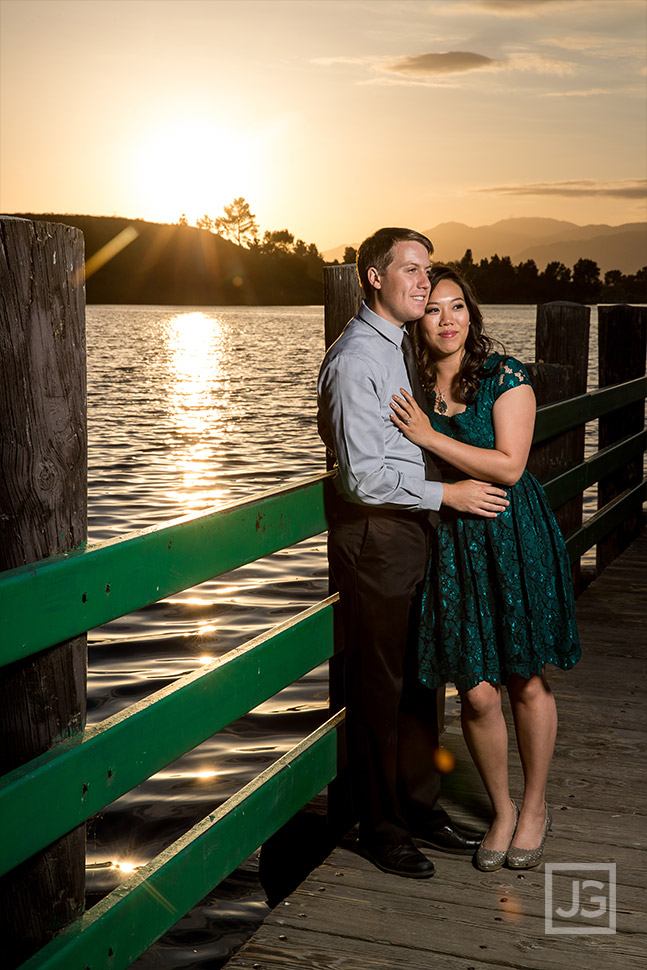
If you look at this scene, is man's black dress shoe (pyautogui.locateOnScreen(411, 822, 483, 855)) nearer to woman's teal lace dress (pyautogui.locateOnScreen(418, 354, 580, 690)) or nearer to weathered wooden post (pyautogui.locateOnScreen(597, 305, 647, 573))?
woman's teal lace dress (pyautogui.locateOnScreen(418, 354, 580, 690))

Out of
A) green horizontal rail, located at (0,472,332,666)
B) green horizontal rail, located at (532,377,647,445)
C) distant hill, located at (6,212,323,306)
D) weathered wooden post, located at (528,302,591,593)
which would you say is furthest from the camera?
distant hill, located at (6,212,323,306)

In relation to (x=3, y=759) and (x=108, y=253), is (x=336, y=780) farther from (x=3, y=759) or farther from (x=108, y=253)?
(x=108, y=253)

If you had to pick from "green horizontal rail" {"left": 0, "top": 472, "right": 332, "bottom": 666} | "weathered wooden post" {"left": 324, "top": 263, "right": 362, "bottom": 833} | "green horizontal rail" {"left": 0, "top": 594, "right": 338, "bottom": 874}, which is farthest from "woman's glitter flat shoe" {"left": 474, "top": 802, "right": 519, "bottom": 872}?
"green horizontal rail" {"left": 0, "top": 472, "right": 332, "bottom": 666}

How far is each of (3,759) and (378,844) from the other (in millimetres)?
1463

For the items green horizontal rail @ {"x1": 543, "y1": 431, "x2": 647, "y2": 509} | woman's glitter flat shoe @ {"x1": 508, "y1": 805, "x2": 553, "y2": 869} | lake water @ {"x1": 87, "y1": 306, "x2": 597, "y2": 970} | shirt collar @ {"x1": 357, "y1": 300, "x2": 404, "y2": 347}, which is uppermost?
shirt collar @ {"x1": 357, "y1": 300, "x2": 404, "y2": 347}

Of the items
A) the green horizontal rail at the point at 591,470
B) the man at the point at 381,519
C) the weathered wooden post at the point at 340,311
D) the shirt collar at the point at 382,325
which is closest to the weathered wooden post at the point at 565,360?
the green horizontal rail at the point at 591,470

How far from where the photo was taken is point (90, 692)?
7535 millimetres

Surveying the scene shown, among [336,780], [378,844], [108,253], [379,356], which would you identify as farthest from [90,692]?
[108,253]

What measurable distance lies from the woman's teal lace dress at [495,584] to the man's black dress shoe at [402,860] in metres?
0.51

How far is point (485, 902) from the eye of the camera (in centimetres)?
300

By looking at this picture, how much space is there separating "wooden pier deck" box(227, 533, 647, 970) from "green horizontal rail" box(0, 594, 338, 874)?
2.00 ft

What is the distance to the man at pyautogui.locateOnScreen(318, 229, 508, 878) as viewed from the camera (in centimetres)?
291

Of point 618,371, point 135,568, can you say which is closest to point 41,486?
point 135,568

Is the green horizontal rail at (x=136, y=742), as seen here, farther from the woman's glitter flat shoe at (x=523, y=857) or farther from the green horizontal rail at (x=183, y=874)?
the woman's glitter flat shoe at (x=523, y=857)
